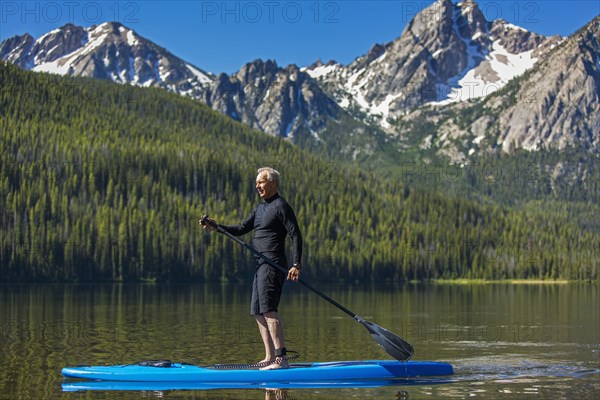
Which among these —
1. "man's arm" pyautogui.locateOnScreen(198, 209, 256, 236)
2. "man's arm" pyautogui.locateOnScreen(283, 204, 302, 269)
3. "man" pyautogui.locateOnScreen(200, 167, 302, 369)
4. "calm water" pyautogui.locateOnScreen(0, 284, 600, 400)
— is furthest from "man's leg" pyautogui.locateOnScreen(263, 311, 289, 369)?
"man's arm" pyautogui.locateOnScreen(198, 209, 256, 236)

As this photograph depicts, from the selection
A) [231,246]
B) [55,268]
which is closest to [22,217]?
[55,268]

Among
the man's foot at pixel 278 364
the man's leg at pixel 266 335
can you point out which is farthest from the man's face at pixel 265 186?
the man's foot at pixel 278 364

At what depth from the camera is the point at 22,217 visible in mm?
184375

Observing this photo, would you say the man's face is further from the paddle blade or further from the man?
the paddle blade

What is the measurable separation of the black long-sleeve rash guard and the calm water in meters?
4.05

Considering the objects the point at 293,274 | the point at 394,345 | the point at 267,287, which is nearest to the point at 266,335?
the point at 267,287

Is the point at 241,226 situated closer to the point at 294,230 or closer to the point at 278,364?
the point at 294,230

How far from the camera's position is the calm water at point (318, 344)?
27344mm

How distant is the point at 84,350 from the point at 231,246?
492ft

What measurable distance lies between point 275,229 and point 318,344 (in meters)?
18.2

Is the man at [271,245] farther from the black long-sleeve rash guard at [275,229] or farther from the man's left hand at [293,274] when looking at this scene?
the man's left hand at [293,274]

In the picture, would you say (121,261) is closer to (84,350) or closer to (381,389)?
(84,350)

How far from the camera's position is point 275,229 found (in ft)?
89.3

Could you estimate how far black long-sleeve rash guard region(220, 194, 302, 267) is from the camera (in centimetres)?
2692
